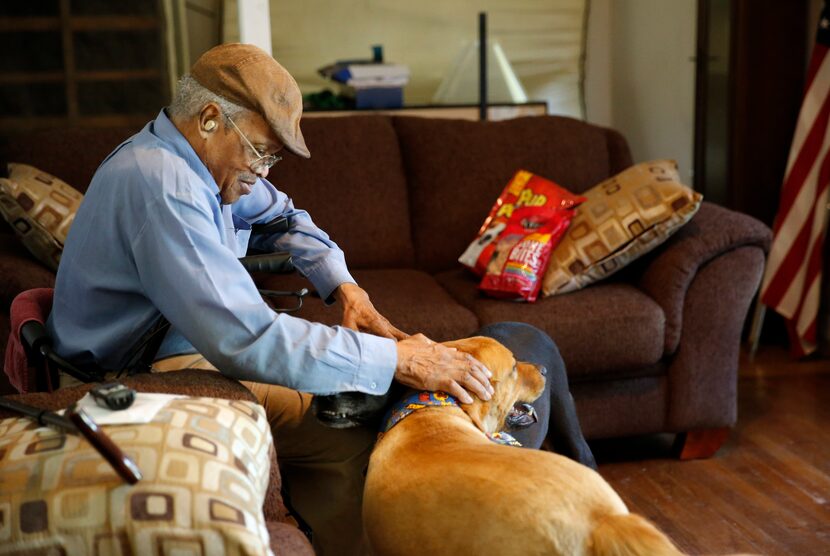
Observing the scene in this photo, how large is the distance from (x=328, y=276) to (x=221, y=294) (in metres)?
0.66

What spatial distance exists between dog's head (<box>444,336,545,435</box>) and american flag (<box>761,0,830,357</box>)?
2.30 metres

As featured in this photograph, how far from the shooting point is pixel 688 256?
2.80 metres

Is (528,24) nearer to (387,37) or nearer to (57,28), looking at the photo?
(387,37)

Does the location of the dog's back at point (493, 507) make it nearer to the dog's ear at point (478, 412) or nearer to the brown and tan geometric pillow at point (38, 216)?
the dog's ear at point (478, 412)

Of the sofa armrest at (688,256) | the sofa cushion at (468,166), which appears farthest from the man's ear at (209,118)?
the sofa cushion at (468,166)

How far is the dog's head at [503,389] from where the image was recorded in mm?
1733

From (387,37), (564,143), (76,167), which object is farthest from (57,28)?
(564,143)

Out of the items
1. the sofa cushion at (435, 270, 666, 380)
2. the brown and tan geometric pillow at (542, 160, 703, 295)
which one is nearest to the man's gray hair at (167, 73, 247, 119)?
the sofa cushion at (435, 270, 666, 380)

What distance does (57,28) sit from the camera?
3814 mm

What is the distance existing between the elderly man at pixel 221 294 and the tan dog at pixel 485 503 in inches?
6.0

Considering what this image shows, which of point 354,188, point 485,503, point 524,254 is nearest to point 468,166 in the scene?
point 354,188

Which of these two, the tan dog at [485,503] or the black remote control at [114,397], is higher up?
the black remote control at [114,397]

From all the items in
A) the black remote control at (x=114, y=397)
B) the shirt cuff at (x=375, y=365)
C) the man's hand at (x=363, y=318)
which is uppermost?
the black remote control at (x=114, y=397)

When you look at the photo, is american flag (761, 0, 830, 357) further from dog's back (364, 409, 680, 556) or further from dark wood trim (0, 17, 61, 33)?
dark wood trim (0, 17, 61, 33)
